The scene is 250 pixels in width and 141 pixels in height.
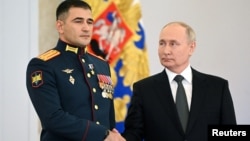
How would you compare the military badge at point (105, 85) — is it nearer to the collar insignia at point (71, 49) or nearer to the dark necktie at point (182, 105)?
the collar insignia at point (71, 49)

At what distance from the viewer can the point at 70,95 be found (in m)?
1.81

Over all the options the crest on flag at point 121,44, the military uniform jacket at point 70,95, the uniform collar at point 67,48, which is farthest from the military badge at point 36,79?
the crest on flag at point 121,44

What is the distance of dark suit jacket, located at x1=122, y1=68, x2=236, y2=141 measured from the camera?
6.45ft

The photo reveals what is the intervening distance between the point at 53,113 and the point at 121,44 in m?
1.22

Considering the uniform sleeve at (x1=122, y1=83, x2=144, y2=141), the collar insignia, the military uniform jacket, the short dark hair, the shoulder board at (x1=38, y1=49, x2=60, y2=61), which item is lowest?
the uniform sleeve at (x1=122, y1=83, x2=144, y2=141)

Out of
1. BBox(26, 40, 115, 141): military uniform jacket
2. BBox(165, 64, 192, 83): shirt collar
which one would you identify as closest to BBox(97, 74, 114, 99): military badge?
BBox(26, 40, 115, 141): military uniform jacket

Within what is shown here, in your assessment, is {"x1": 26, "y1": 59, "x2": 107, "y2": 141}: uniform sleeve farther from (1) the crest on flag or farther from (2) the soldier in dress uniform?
(1) the crest on flag

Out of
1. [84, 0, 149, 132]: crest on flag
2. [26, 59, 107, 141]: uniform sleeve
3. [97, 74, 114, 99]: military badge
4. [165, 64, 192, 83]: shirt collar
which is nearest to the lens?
[26, 59, 107, 141]: uniform sleeve

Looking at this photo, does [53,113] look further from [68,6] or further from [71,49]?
[68,6]

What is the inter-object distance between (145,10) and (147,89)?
3.82 feet

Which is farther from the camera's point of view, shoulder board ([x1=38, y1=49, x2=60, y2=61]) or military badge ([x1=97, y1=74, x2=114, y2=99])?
military badge ([x1=97, y1=74, x2=114, y2=99])

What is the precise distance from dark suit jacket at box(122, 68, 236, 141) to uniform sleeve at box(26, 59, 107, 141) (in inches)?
12.0

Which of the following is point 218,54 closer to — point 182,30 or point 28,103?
point 182,30

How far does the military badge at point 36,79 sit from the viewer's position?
1742 millimetres
